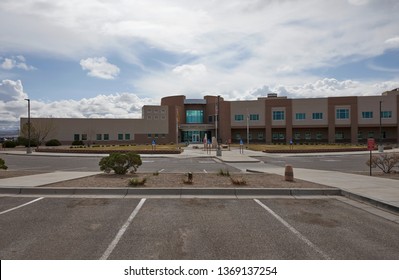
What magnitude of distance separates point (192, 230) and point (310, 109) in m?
66.1

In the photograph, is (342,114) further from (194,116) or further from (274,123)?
(194,116)

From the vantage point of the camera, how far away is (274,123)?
220 ft

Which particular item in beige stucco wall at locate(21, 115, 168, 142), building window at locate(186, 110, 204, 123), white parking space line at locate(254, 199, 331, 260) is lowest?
white parking space line at locate(254, 199, 331, 260)

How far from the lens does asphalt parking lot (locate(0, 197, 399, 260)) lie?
189 inches

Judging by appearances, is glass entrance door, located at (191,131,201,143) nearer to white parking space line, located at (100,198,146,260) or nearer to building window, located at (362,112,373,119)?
building window, located at (362,112,373,119)

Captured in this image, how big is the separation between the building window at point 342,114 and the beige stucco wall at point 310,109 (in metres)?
2.71

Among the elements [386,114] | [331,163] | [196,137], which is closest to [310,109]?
[386,114]

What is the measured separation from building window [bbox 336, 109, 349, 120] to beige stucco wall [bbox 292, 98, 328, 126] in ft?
8.89

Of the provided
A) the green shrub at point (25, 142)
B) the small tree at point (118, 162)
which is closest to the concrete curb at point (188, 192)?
the small tree at point (118, 162)

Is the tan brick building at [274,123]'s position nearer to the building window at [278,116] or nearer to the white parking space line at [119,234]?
the building window at [278,116]

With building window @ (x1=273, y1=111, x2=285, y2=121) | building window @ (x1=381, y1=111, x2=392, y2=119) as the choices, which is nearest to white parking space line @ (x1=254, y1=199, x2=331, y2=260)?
building window @ (x1=273, y1=111, x2=285, y2=121)

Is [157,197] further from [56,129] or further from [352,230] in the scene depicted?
[56,129]

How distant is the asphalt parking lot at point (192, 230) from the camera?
4793mm
